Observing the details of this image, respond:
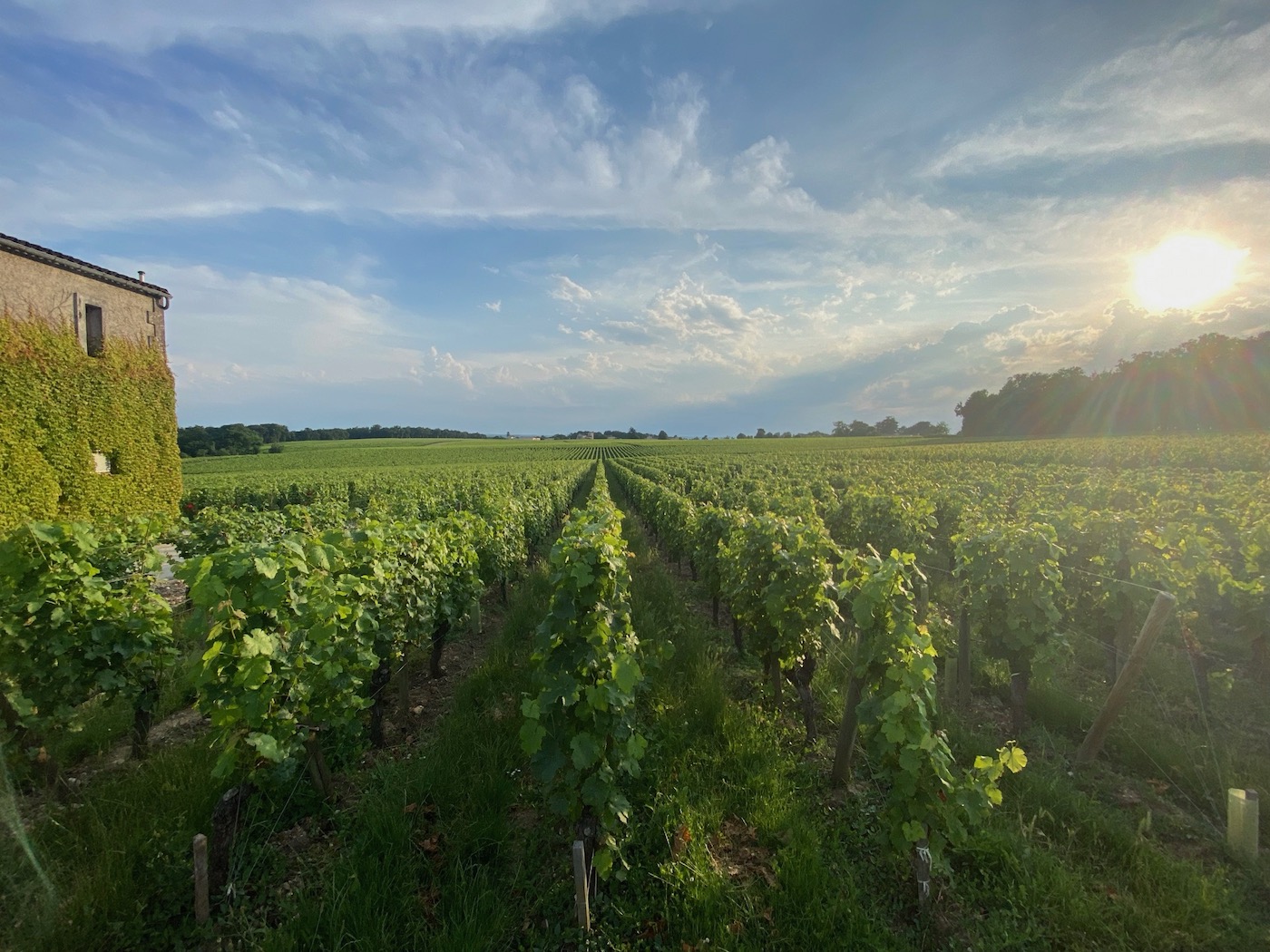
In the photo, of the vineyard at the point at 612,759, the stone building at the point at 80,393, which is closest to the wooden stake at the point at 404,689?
the vineyard at the point at 612,759

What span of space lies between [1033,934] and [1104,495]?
11.1 m

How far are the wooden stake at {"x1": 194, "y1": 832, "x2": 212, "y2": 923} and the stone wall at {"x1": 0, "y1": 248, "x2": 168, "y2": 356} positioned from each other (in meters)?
22.0

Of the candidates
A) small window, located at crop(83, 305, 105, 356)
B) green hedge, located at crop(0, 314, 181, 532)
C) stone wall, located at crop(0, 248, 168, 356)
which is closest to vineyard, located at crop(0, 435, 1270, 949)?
green hedge, located at crop(0, 314, 181, 532)

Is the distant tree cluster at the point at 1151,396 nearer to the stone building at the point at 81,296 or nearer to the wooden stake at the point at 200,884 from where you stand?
the wooden stake at the point at 200,884

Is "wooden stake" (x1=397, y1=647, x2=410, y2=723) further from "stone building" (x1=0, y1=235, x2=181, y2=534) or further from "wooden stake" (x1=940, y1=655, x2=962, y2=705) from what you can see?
"stone building" (x1=0, y1=235, x2=181, y2=534)

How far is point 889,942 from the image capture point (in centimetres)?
320

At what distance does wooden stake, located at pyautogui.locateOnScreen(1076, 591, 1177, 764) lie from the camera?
15.7 ft

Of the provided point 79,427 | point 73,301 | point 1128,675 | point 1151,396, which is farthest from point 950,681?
point 1151,396

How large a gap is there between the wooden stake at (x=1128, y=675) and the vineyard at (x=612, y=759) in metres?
0.02

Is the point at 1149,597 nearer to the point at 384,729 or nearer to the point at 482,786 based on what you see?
the point at 482,786

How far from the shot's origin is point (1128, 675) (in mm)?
4883

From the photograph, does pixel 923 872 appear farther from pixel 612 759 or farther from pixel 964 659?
pixel 964 659

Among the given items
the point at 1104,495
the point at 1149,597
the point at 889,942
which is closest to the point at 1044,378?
the point at 1104,495

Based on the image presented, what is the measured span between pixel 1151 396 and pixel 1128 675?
83.2 metres
